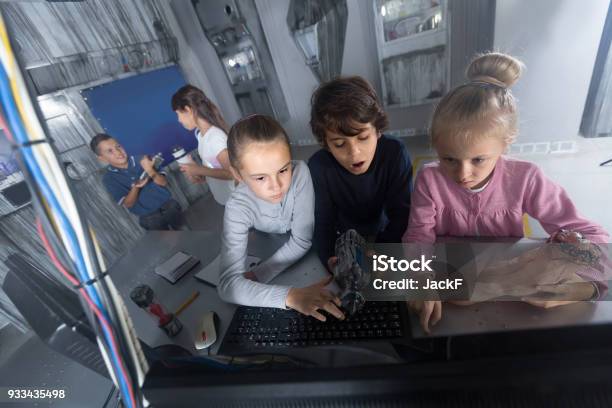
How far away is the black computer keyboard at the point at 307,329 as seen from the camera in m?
0.48

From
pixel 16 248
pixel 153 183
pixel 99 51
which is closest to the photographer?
pixel 16 248

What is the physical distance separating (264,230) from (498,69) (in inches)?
25.5

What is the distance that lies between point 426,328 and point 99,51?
0.80m

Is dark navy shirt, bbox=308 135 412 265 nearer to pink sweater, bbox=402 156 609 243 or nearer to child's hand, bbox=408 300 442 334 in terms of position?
pink sweater, bbox=402 156 609 243

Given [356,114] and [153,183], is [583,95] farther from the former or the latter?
[153,183]

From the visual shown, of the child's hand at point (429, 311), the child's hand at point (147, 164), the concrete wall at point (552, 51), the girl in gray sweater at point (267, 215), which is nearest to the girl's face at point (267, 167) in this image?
the girl in gray sweater at point (267, 215)

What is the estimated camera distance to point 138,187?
2.28ft

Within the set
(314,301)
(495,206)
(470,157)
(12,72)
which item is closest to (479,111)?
(470,157)

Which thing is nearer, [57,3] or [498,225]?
[57,3]

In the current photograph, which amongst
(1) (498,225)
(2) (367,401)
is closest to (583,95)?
(1) (498,225)

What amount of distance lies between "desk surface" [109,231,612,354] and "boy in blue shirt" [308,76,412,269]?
148 millimetres

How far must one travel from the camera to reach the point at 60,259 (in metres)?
0.21

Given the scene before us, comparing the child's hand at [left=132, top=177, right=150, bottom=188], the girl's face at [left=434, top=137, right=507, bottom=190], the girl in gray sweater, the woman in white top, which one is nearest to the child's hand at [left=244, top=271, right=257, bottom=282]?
the girl in gray sweater

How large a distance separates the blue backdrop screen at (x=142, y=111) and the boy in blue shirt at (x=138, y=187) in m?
0.03
